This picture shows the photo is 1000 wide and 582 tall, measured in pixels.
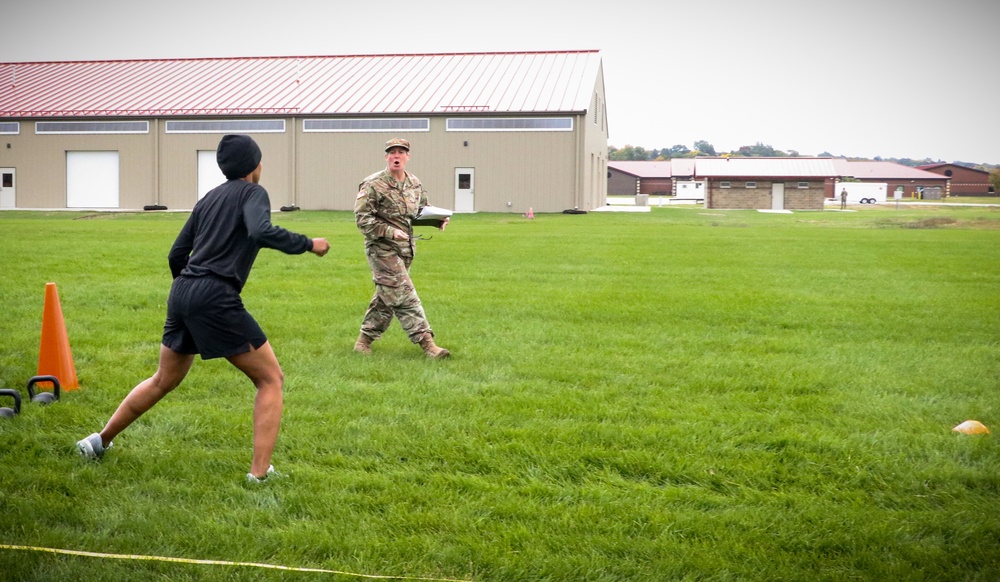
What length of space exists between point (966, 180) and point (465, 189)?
88621 millimetres

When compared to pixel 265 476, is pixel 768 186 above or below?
above

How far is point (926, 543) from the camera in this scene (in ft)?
14.8

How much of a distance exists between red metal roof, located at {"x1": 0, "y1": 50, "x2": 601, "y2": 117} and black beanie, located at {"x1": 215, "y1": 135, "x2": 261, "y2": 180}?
1644 inches

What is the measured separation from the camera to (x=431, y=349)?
8930 millimetres

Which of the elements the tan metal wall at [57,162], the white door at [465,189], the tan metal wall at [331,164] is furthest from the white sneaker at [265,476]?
the tan metal wall at [57,162]

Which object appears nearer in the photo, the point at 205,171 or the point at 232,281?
the point at 232,281

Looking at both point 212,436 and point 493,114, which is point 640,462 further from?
point 493,114

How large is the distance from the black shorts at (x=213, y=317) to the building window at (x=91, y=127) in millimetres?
47337

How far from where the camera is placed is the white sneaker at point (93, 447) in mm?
5633

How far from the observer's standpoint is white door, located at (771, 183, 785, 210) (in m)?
68.0

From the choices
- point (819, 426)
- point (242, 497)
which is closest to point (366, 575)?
point (242, 497)

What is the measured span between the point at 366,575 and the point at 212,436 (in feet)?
8.20

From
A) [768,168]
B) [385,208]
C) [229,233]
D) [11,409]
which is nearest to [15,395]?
[11,409]

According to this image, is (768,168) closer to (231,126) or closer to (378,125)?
(378,125)
